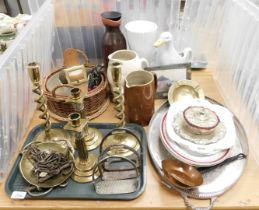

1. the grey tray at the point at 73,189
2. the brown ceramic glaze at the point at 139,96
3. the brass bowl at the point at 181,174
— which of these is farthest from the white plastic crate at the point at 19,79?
the brass bowl at the point at 181,174

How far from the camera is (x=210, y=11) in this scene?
0.90 meters

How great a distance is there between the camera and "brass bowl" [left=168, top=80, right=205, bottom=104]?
2.68ft

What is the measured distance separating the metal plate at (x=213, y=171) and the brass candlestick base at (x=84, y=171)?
153 mm

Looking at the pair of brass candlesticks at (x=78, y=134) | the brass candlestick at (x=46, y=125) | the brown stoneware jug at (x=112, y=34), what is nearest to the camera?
the pair of brass candlesticks at (x=78, y=134)

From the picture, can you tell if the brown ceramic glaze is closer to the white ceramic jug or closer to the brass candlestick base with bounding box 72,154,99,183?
the white ceramic jug

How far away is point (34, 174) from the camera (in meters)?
0.62

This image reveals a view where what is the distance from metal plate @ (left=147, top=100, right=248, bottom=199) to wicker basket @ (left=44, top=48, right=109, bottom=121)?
0.56 ft

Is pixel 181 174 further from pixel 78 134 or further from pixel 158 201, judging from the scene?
pixel 78 134

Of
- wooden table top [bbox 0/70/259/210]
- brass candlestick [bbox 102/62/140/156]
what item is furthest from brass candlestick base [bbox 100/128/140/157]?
wooden table top [bbox 0/70/259/210]

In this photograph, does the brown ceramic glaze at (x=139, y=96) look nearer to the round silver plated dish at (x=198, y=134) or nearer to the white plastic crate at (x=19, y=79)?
the round silver plated dish at (x=198, y=134)

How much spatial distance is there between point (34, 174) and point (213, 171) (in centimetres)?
42

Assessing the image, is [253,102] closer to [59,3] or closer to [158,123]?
[158,123]

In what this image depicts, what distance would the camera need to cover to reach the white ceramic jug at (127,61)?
0.75 m

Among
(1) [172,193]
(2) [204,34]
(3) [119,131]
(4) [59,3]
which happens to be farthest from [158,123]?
(4) [59,3]
